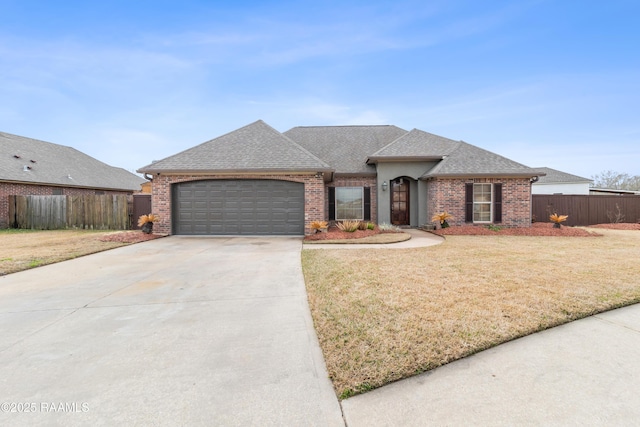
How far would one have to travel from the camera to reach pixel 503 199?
12.6 meters

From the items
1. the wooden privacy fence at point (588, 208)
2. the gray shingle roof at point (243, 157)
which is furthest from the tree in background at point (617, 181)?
the gray shingle roof at point (243, 157)

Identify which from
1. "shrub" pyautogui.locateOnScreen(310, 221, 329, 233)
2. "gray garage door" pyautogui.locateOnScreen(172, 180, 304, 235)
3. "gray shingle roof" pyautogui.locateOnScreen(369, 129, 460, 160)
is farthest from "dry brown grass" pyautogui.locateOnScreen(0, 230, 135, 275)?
"gray shingle roof" pyautogui.locateOnScreen(369, 129, 460, 160)

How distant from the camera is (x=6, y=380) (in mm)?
2260

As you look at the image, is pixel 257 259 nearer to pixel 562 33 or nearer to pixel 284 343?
pixel 284 343

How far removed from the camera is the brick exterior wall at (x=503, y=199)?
12.5 metres

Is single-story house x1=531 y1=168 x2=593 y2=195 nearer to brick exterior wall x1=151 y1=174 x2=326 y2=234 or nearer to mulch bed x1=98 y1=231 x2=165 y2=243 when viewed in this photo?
brick exterior wall x1=151 y1=174 x2=326 y2=234

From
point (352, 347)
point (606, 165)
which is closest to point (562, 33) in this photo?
point (352, 347)

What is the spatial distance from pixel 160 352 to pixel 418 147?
1360cm

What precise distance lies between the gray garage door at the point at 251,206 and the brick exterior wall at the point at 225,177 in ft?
0.73

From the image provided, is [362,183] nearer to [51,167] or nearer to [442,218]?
[442,218]

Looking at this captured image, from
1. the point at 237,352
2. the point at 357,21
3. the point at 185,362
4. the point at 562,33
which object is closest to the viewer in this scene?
the point at 185,362

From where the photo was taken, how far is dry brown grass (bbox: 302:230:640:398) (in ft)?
8.23

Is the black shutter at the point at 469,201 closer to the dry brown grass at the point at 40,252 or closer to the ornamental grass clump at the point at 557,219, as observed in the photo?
the ornamental grass clump at the point at 557,219

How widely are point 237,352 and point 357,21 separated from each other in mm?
12821
